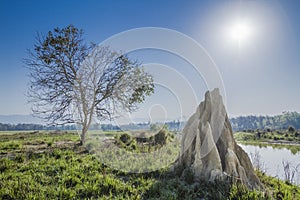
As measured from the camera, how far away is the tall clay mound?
596cm

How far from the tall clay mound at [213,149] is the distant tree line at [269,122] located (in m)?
75.1

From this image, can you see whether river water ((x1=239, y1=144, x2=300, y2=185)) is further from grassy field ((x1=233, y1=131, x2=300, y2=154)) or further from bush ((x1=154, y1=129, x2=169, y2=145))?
grassy field ((x1=233, y1=131, x2=300, y2=154))

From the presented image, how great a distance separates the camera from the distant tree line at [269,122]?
87.8 meters

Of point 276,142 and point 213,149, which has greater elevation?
point 213,149

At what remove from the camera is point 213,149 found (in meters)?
6.16

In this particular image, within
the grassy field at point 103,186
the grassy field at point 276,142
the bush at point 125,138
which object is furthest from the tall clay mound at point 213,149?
the grassy field at point 276,142

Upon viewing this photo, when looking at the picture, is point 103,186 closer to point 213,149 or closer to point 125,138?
point 213,149

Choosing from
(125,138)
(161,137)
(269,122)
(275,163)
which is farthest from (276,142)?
(269,122)

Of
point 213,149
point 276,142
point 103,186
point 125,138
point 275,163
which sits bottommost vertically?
point 276,142

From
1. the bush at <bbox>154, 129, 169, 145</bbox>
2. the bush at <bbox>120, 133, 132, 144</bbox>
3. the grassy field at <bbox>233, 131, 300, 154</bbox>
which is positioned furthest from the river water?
the bush at <bbox>120, 133, 132, 144</bbox>

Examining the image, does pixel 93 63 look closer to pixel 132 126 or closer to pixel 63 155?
pixel 132 126

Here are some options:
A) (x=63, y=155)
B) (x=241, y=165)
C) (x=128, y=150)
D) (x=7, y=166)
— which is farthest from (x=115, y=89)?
(x=241, y=165)

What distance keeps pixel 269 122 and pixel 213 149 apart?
11111cm

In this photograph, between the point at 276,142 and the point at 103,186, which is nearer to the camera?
the point at 103,186
